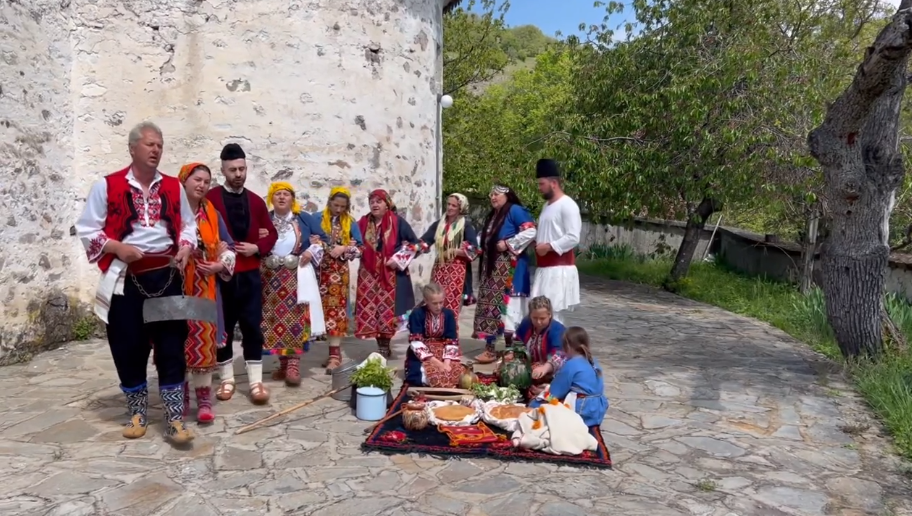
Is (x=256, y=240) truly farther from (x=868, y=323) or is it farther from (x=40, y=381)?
(x=868, y=323)

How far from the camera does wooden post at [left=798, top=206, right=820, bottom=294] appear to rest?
34.3 feet

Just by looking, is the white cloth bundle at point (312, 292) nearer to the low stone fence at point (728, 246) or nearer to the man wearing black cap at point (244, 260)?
the man wearing black cap at point (244, 260)

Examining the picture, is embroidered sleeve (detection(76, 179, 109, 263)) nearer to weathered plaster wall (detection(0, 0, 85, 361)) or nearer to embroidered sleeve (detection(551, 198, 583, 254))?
weathered plaster wall (detection(0, 0, 85, 361))

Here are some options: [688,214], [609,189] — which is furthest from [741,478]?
[688,214]

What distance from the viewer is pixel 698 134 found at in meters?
10.4

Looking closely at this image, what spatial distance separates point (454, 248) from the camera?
6.25 m

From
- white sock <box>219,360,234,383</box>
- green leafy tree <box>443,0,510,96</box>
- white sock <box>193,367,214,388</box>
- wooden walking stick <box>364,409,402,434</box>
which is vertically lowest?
wooden walking stick <box>364,409,402,434</box>

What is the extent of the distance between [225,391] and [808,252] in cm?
916

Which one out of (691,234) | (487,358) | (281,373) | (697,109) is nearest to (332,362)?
(281,373)

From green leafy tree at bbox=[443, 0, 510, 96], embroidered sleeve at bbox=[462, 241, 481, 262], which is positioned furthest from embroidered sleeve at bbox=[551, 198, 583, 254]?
green leafy tree at bbox=[443, 0, 510, 96]

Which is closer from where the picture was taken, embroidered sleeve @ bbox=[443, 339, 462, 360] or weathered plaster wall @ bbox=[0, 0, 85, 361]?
embroidered sleeve @ bbox=[443, 339, 462, 360]

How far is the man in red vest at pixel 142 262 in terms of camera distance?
3814mm

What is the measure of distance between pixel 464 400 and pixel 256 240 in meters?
1.87

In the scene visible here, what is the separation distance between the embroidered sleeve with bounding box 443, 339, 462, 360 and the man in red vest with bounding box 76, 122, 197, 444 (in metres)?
1.90
